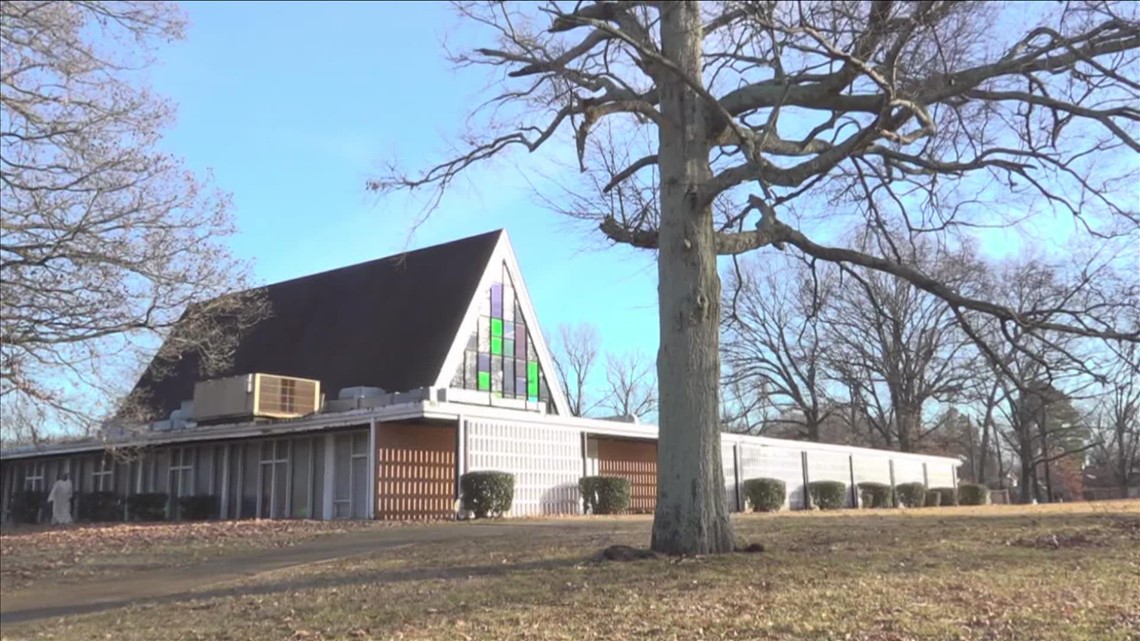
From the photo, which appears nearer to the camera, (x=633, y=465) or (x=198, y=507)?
(x=198, y=507)

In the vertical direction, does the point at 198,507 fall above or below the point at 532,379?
below

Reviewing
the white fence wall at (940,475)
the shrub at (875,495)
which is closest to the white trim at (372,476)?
the shrub at (875,495)

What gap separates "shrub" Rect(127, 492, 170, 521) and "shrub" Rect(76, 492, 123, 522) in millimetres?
1758

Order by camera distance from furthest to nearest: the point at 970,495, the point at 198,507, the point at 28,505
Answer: the point at 970,495, the point at 28,505, the point at 198,507

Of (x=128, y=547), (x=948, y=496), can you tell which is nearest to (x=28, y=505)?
(x=128, y=547)

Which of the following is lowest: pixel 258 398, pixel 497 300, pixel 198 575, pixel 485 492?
pixel 198 575

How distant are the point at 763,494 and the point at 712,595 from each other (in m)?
21.1

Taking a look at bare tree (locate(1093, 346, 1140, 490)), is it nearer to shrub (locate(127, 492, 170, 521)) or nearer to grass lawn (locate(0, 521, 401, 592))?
grass lawn (locate(0, 521, 401, 592))

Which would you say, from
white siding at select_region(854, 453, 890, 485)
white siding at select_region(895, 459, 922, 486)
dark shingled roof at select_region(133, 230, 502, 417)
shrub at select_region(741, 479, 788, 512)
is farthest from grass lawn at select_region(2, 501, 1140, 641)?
white siding at select_region(895, 459, 922, 486)

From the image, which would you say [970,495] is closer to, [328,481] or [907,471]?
[907,471]

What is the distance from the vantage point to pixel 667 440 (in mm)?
10656

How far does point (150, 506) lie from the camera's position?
2944 centimetres

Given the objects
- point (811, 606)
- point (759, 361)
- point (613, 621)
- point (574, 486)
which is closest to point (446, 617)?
point (613, 621)

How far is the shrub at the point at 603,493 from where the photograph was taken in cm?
2520
